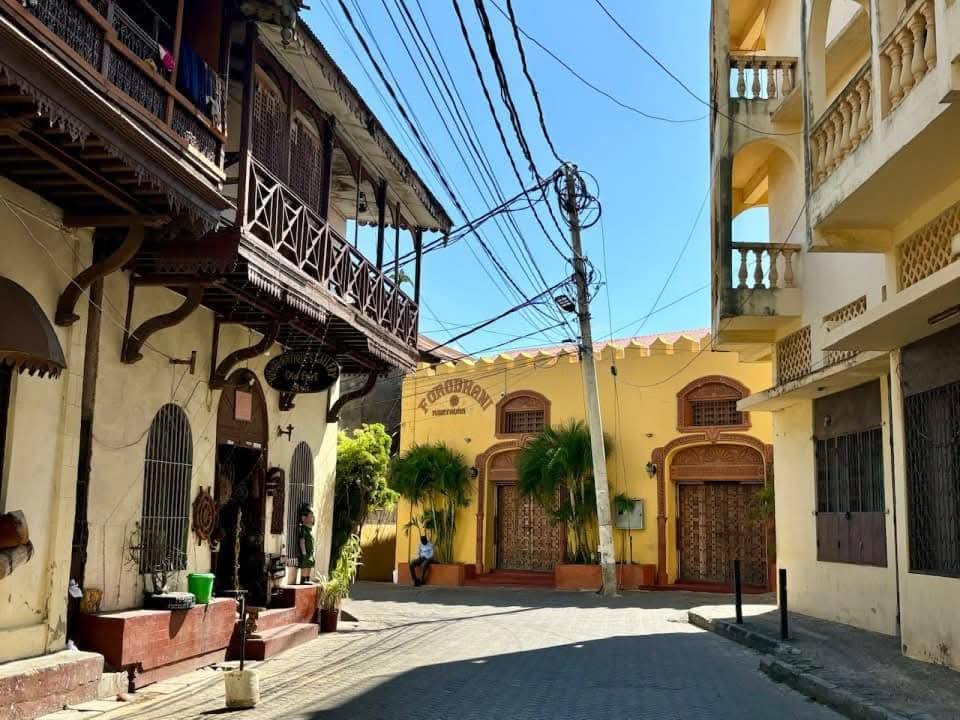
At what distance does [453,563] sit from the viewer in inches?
976

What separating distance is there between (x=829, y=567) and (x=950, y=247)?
22.2ft

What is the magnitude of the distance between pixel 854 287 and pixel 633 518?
11.7 metres

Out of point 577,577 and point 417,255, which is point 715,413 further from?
point 417,255

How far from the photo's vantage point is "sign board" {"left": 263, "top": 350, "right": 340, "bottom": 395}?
12.1 meters

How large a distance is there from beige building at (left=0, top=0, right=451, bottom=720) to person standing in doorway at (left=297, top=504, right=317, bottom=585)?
0.97 ft

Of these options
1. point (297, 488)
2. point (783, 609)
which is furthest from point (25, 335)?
point (783, 609)

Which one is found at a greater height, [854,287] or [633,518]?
[854,287]

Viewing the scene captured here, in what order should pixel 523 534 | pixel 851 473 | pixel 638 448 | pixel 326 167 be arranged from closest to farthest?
pixel 326 167 < pixel 851 473 < pixel 638 448 < pixel 523 534

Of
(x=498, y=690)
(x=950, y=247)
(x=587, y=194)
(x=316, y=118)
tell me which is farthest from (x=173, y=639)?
(x=587, y=194)

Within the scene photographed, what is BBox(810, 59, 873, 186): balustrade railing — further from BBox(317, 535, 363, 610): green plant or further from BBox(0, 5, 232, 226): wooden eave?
BBox(317, 535, 363, 610): green plant

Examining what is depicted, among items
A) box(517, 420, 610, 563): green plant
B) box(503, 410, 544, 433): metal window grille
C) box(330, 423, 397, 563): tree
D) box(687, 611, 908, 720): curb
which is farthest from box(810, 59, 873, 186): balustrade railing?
box(503, 410, 544, 433): metal window grille

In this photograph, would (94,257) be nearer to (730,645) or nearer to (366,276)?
(366,276)

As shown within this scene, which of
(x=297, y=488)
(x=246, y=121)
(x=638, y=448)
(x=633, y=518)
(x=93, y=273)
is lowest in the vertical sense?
(x=633, y=518)

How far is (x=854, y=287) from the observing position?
1265cm
